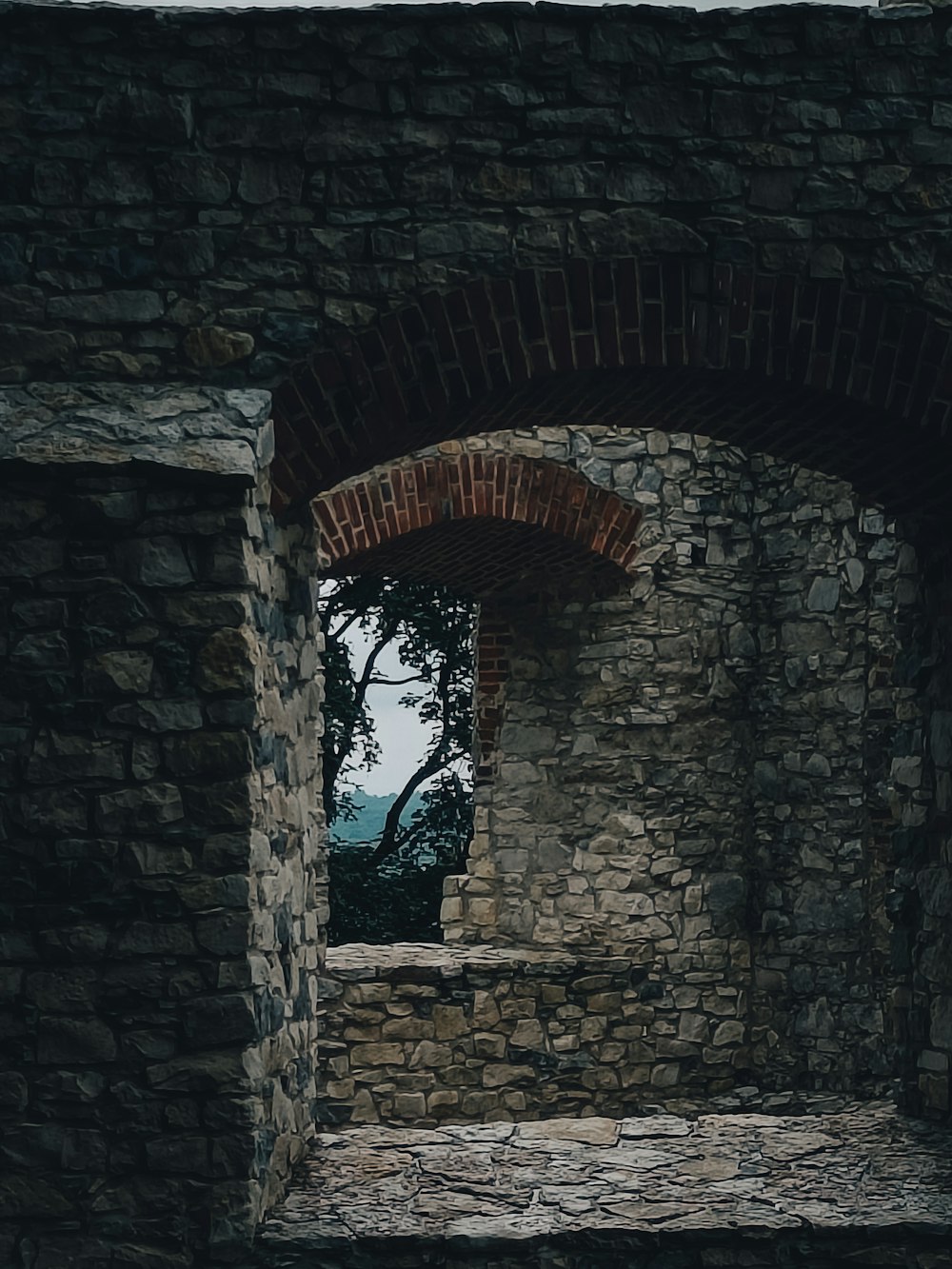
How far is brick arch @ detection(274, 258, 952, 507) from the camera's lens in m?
4.58

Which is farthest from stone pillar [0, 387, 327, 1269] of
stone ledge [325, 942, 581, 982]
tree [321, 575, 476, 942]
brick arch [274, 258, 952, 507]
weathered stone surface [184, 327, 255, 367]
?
tree [321, 575, 476, 942]

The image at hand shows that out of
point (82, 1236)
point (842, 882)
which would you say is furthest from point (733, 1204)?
point (842, 882)

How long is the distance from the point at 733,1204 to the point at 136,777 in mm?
2132

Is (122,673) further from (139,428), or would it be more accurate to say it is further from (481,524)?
(481,524)

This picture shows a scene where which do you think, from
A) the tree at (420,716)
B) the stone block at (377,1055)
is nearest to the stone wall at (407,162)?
the stone block at (377,1055)

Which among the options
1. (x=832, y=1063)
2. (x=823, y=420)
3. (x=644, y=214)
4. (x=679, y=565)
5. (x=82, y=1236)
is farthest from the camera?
(x=679, y=565)

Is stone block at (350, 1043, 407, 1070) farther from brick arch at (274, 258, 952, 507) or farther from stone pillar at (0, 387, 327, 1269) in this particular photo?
brick arch at (274, 258, 952, 507)

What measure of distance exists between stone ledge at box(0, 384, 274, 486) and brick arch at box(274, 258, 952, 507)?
0.18m

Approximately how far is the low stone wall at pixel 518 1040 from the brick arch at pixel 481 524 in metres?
2.01

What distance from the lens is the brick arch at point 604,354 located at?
4578mm

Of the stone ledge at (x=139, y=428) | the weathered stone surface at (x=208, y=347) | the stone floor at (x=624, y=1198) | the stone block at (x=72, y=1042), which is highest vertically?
the weathered stone surface at (x=208, y=347)

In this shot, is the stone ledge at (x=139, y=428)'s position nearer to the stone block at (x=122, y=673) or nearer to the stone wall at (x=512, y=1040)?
the stone block at (x=122, y=673)

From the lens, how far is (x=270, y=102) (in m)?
4.54

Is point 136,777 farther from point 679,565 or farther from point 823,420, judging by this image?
point 679,565
